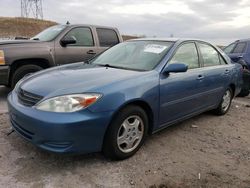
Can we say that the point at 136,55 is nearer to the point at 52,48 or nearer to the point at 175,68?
the point at 175,68

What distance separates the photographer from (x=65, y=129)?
9.83ft

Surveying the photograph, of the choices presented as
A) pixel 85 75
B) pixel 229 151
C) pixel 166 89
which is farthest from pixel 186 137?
pixel 85 75

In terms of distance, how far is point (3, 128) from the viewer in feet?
14.5

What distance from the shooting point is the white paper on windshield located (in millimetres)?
4320

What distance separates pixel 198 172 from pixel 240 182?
0.46m

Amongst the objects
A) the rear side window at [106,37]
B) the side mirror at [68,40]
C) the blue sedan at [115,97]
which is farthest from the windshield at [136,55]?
the rear side window at [106,37]

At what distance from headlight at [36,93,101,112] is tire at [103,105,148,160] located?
1.31ft

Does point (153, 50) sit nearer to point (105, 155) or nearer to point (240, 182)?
point (105, 155)

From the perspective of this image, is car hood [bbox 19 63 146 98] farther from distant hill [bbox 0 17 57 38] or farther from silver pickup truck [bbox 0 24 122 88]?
distant hill [bbox 0 17 57 38]

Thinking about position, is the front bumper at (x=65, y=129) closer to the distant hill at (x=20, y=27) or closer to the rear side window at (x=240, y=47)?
the rear side window at (x=240, y=47)

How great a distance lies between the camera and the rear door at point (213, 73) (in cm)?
495

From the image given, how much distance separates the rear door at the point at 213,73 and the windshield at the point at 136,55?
3.00 feet

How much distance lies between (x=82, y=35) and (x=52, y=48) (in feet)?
3.27

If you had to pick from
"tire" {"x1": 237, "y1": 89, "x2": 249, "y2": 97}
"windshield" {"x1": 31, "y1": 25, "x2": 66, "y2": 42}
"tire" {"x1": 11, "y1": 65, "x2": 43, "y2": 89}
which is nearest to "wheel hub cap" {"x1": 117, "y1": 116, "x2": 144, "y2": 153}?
"tire" {"x1": 11, "y1": 65, "x2": 43, "y2": 89}
